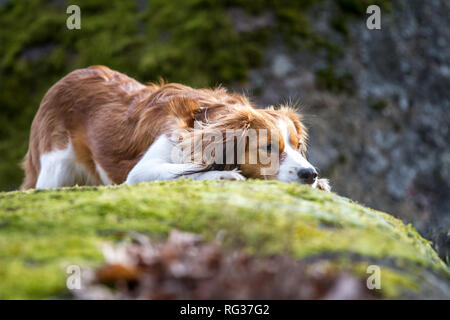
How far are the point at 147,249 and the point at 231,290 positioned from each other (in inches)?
16.8

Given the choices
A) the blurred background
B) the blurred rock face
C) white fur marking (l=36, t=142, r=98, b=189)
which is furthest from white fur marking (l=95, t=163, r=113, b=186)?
the blurred rock face

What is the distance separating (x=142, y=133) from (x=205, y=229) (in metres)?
2.40

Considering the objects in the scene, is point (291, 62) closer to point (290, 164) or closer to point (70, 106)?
point (70, 106)

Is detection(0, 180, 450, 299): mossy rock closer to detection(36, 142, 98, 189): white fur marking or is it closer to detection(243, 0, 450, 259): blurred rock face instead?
detection(36, 142, 98, 189): white fur marking

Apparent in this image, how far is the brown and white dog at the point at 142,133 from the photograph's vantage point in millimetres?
4031

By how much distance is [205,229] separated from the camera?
90.5 inches

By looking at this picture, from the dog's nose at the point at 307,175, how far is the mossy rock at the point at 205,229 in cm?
77

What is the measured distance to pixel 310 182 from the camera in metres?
3.84

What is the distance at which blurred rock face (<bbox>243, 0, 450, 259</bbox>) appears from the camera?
28.8 feet

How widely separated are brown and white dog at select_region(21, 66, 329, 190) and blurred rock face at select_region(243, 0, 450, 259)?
3990 mm
